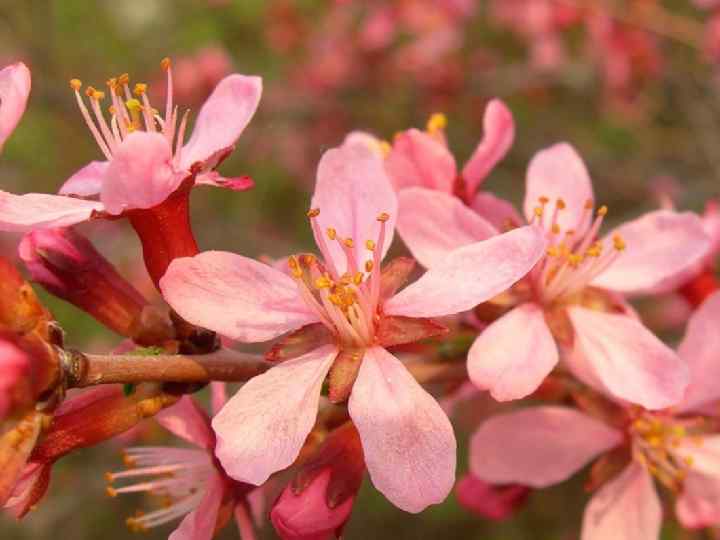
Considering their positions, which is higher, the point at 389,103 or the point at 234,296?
the point at 234,296

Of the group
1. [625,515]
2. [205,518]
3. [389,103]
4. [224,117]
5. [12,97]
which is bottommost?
[389,103]

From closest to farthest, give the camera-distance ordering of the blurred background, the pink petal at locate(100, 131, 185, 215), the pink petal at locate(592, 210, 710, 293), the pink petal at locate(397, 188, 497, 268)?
the pink petal at locate(100, 131, 185, 215), the pink petal at locate(397, 188, 497, 268), the pink petal at locate(592, 210, 710, 293), the blurred background

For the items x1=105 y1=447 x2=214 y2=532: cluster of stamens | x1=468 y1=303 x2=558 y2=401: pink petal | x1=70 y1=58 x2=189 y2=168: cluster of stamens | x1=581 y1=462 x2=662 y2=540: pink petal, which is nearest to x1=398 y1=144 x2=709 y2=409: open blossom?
x1=468 y1=303 x2=558 y2=401: pink petal

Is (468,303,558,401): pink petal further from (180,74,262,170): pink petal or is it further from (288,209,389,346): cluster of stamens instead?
(180,74,262,170): pink petal

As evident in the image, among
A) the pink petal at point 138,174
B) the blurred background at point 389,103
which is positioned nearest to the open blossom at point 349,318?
the pink petal at point 138,174

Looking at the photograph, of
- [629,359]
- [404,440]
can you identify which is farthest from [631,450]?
[404,440]

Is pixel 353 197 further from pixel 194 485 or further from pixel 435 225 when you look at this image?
pixel 194 485

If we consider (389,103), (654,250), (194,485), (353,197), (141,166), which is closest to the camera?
(141,166)
